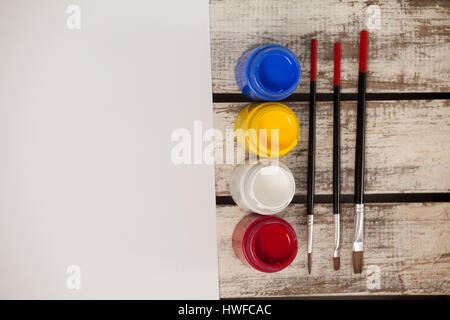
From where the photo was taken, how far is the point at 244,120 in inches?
19.2

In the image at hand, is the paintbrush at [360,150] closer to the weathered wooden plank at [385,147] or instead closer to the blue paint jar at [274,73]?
the weathered wooden plank at [385,147]

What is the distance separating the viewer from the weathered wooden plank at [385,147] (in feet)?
1.72

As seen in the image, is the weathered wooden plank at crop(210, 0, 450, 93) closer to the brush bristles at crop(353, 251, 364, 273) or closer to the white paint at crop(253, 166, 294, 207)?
the white paint at crop(253, 166, 294, 207)

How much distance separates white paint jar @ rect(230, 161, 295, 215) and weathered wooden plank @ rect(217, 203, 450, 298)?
75 mm

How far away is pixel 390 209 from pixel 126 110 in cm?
44

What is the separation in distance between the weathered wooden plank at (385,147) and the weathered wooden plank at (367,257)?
0.04 meters

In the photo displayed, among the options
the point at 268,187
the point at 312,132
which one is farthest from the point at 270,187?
the point at 312,132

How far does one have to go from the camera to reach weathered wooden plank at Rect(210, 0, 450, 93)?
516 millimetres

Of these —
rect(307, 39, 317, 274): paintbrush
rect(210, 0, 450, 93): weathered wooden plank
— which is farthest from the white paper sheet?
rect(307, 39, 317, 274): paintbrush

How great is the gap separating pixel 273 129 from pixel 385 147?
0.67ft

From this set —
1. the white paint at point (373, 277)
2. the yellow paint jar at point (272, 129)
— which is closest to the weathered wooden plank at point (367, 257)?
the white paint at point (373, 277)
